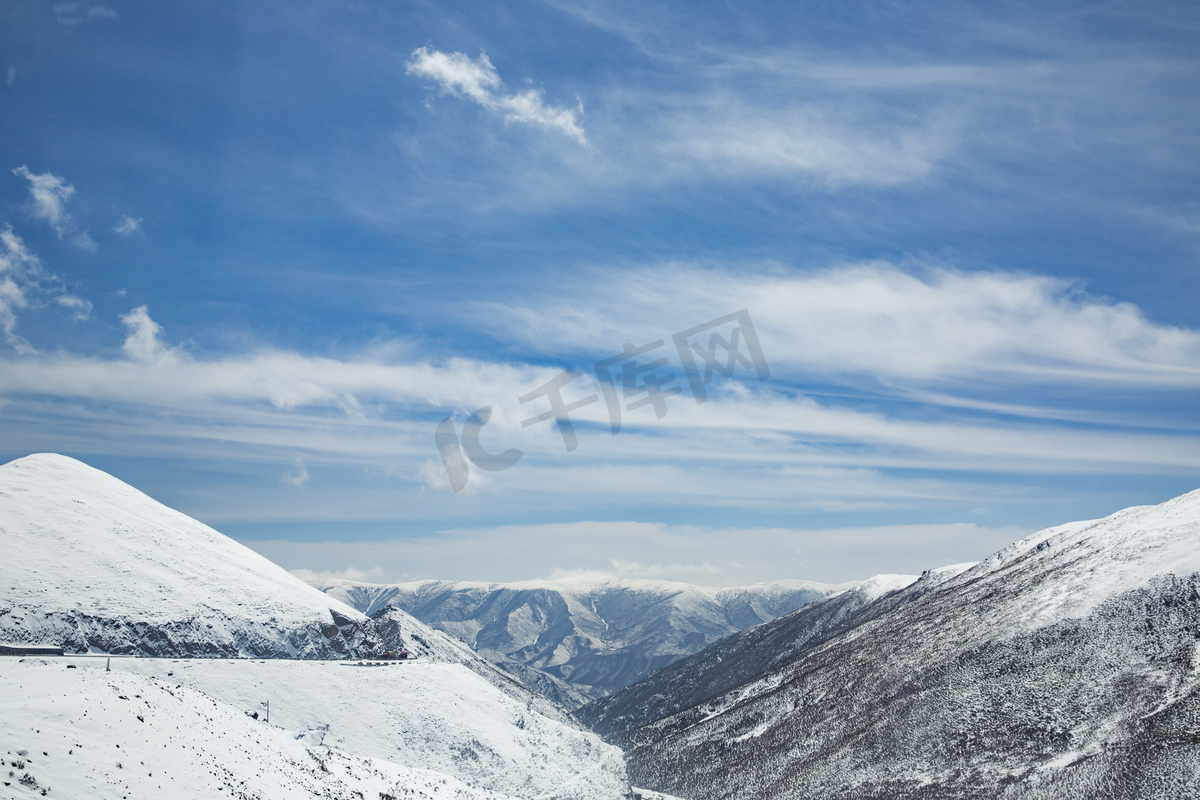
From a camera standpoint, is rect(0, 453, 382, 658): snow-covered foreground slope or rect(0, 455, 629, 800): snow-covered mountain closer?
rect(0, 455, 629, 800): snow-covered mountain

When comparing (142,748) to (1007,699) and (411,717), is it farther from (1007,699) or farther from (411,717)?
(1007,699)

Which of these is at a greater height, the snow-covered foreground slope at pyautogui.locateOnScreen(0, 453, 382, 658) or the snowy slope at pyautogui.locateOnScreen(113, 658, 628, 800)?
the snow-covered foreground slope at pyautogui.locateOnScreen(0, 453, 382, 658)

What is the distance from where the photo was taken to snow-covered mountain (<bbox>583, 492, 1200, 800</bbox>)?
205 ft

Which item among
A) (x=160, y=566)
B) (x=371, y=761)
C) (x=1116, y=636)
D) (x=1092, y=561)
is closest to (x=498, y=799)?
(x=371, y=761)

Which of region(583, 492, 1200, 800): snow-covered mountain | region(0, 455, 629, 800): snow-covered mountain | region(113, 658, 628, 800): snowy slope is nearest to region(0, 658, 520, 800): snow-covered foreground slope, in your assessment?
region(0, 455, 629, 800): snow-covered mountain

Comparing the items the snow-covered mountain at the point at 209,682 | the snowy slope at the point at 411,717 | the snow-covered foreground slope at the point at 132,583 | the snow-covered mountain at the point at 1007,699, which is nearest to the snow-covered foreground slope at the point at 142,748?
the snow-covered mountain at the point at 209,682

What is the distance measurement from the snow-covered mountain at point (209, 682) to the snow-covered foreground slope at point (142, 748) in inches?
5.0

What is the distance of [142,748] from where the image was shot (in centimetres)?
3569

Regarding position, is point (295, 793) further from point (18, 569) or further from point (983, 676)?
point (983, 676)

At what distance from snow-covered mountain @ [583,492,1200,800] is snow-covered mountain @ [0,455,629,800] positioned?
23.7m

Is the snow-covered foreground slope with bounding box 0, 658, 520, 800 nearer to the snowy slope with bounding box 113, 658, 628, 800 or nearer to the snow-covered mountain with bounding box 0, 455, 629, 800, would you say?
the snow-covered mountain with bounding box 0, 455, 629, 800

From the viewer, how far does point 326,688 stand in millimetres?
70750

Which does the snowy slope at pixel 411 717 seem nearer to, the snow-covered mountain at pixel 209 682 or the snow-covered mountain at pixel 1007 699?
the snow-covered mountain at pixel 209 682

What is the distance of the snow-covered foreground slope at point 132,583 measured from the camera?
69.5m
